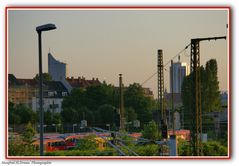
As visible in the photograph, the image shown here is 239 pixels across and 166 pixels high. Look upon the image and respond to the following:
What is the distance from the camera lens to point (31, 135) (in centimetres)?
2838

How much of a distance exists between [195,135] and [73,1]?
7336 mm

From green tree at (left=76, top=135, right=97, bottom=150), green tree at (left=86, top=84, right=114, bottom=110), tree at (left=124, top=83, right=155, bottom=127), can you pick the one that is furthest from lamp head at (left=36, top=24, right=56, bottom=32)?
green tree at (left=86, top=84, right=114, bottom=110)

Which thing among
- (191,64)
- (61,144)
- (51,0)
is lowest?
(61,144)

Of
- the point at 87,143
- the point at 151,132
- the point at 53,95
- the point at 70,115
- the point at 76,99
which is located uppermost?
the point at 53,95

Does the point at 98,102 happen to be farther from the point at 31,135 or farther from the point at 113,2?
the point at 113,2

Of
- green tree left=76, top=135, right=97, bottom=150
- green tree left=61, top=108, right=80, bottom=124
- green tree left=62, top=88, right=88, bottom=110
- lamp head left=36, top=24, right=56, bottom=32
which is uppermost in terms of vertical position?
lamp head left=36, top=24, right=56, bottom=32

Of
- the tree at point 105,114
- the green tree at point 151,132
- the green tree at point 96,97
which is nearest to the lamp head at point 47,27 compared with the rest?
the green tree at point 151,132

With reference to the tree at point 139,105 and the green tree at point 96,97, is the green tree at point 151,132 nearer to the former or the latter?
the tree at point 139,105

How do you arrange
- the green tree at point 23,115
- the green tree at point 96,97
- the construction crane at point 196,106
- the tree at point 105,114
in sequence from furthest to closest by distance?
1. the green tree at point 96,97
2. the tree at point 105,114
3. the green tree at point 23,115
4. the construction crane at point 196,106

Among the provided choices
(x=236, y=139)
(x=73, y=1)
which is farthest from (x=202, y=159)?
(x=73, y=1)

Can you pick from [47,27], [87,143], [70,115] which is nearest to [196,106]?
[47,27]

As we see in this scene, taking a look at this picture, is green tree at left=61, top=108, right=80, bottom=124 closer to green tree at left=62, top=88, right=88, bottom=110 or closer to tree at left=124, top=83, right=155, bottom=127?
green tree at left=62, top=88, right=88, bottom=110

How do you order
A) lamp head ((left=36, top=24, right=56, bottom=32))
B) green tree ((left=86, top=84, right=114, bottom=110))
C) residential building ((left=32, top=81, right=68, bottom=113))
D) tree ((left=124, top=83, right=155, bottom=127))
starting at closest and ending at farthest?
lamp head ((left=36, top=24, right=56, bottom=32)), tree ((left=124, top=83, right=155, bottom=127)), green tree ((left=86, top=84, right=114, bottom=110)), residential building ((left=32, top=81, right=68, bottom=113))

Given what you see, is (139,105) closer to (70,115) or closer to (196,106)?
(70,115)
